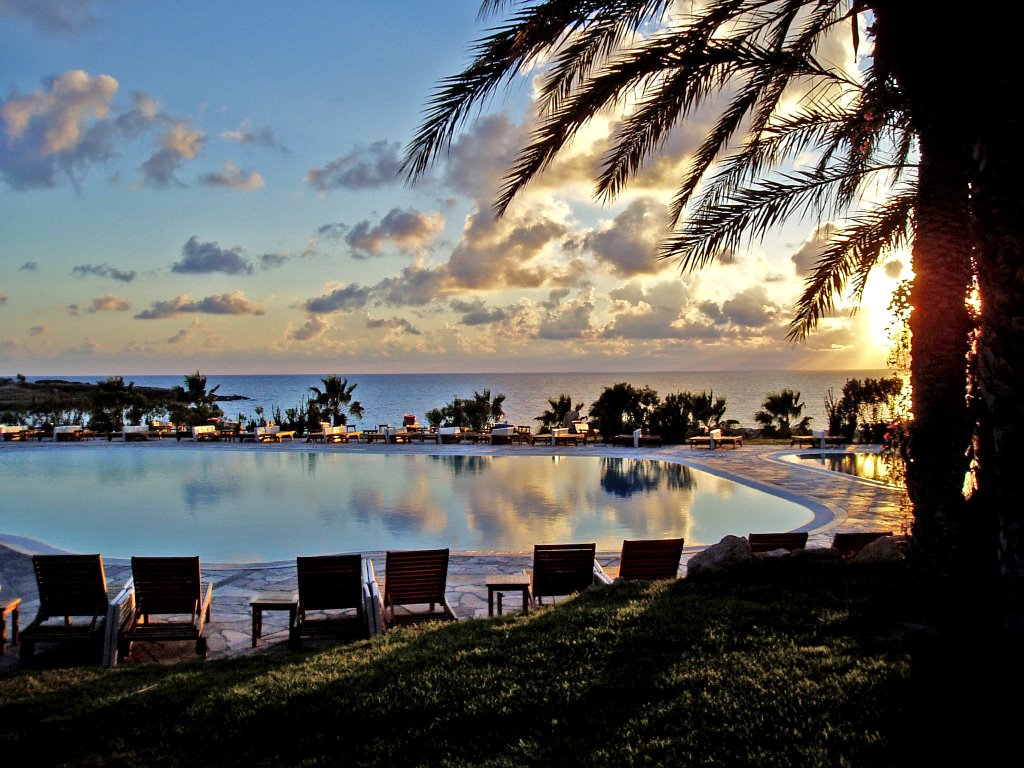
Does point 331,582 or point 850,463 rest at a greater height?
point 331,582

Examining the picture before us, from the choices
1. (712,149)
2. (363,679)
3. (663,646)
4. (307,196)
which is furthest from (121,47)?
(663,646)

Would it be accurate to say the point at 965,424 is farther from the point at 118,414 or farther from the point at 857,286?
the point at 118,414

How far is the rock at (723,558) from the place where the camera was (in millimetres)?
6820

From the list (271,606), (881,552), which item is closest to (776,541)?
(881,552)

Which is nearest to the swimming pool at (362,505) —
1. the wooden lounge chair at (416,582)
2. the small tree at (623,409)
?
the wooden lounge chair at (416,582)

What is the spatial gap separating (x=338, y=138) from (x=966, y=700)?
14071 mm

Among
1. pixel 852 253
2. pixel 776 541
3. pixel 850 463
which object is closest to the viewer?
pixel 776 541

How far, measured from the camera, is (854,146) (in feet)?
22.9

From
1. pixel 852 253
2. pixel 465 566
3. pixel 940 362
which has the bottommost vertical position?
pixel 465 566

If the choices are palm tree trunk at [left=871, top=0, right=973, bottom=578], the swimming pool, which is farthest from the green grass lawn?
the swimming pool

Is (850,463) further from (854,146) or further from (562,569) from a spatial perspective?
(562,569)

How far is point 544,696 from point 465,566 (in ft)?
17.9

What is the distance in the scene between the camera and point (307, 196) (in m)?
20.0

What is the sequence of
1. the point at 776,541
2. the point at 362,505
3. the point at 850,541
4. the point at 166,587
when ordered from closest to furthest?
1. the point at 166,587
2. the point at 776,541
3. the point at 850,541
4. the point at 362,505
